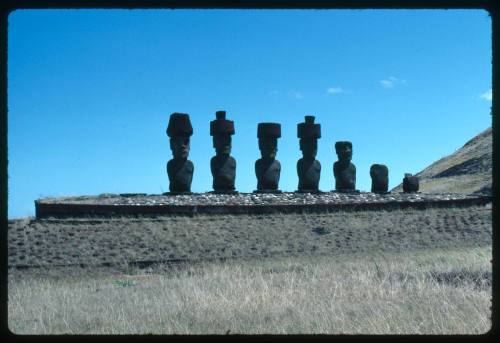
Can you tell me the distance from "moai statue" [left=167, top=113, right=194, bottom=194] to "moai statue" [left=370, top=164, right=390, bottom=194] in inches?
290

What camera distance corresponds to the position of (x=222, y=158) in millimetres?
21453

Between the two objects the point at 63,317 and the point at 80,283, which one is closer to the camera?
the point at 63,317

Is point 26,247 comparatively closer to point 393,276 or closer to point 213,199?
point 213,199

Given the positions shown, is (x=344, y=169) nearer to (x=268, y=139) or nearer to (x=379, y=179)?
(x=379, y=179)

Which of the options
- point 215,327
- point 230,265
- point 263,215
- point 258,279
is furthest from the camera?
point 263,215

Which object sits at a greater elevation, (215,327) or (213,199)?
(213,199)

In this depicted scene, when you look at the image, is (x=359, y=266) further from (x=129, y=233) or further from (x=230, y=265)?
(x=129, y=233)

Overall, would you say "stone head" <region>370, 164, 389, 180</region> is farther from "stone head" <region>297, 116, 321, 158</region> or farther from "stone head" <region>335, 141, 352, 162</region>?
"stone head" <region>297, 116, 321, 158</region>

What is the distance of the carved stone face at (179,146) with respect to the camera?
20656 mm

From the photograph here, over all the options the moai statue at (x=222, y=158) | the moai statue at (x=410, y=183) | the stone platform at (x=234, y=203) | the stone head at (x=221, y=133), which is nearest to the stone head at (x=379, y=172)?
the moai statue at (x=410, y=183)

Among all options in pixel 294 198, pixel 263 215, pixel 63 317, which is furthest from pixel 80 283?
pixel 294 198

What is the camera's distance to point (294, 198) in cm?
2020

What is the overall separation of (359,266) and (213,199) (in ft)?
25.7
